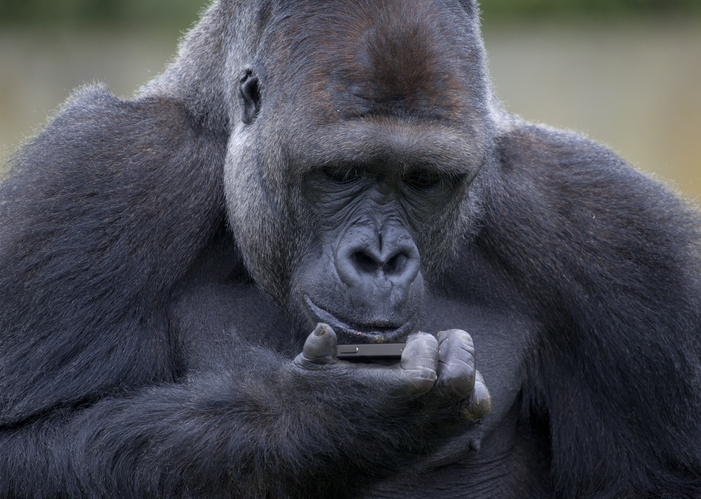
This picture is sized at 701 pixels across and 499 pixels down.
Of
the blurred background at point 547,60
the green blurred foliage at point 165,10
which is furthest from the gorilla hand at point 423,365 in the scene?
the green blurred foliage at point 165,10

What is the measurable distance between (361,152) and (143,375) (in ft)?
4.25

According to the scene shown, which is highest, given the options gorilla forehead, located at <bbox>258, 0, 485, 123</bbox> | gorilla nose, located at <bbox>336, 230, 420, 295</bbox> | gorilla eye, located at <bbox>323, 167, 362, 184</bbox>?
gorilla forehead, located at <bbox>258, 0, 485, 123</bbox>

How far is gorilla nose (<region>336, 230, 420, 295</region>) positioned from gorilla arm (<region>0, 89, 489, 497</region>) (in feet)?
0.87

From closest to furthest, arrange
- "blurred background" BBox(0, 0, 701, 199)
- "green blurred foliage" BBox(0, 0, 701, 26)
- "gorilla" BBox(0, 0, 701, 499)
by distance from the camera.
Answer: "gorilla" BBox(0, 0, 701, 499) → "blurred background" BBox(0, 0, 701, 199) → "green blurred foliage" BBox(0, 0, 701, 26)

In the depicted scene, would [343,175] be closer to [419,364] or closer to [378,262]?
[378,262]

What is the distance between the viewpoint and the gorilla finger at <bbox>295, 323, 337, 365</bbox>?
290 cm

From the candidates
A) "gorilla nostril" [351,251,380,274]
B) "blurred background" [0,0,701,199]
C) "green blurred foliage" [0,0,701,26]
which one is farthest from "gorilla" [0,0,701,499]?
"green blurred foliage" [0,0,701,26]

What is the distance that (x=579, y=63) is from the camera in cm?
1091

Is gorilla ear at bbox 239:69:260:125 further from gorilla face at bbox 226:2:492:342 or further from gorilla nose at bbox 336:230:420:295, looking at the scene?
gorilla nose at bbox 336:230:420:295

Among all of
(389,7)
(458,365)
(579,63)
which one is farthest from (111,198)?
(579,63)

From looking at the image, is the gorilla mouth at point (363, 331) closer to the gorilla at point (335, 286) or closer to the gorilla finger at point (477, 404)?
the gorilla at point (335, 286)

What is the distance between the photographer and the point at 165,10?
1180 centimetres

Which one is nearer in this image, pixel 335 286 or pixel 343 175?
pixel 335 286

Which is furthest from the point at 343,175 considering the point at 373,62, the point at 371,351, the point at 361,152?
the point at 371,351
